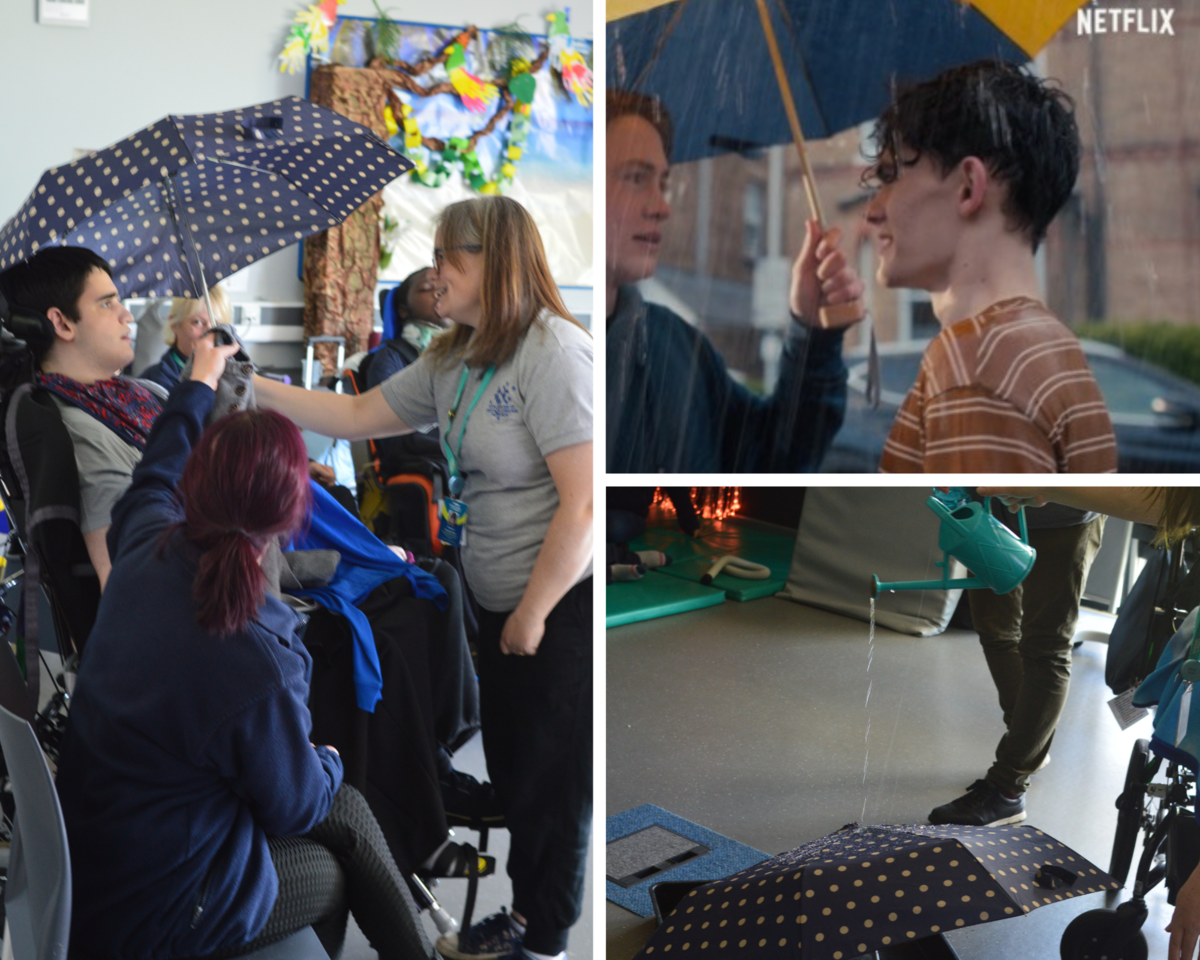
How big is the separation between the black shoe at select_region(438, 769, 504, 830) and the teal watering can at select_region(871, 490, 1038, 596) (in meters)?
1.11

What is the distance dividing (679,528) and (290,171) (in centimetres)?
146

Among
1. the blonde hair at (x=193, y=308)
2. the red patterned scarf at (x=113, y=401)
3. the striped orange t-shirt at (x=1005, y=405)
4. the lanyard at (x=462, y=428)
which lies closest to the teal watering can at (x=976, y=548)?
the striped orange t-shirt at (x=1005, y=405)

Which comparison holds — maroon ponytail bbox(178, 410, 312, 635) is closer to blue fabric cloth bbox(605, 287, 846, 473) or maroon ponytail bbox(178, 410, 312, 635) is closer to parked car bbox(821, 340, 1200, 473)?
blue fabric cloth bbox(605, 287, 846, 473)

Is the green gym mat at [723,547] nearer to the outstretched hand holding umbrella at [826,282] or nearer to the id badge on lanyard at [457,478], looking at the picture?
the outstretched hand holding umbrella at [826,282]

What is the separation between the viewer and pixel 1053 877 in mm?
891

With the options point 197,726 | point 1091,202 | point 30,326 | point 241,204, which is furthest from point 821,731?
point 241,204

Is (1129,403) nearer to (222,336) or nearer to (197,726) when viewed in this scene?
(197,726)

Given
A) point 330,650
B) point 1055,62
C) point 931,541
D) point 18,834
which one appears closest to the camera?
point 1055,62

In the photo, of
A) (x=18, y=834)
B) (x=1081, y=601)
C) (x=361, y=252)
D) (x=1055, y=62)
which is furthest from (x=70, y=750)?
(x=361, y=252)

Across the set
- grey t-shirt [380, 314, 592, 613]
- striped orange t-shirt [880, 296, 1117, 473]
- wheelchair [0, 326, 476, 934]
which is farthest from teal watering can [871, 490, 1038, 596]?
wheelchair [0, 326, 476, 934]

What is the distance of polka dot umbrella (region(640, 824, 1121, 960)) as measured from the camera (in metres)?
0.89

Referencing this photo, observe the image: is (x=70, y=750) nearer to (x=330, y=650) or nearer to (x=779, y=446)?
(x=330, y=650)

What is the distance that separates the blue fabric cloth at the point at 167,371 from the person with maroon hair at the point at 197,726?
1193 millimetres

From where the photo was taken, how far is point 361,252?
5219 mm
